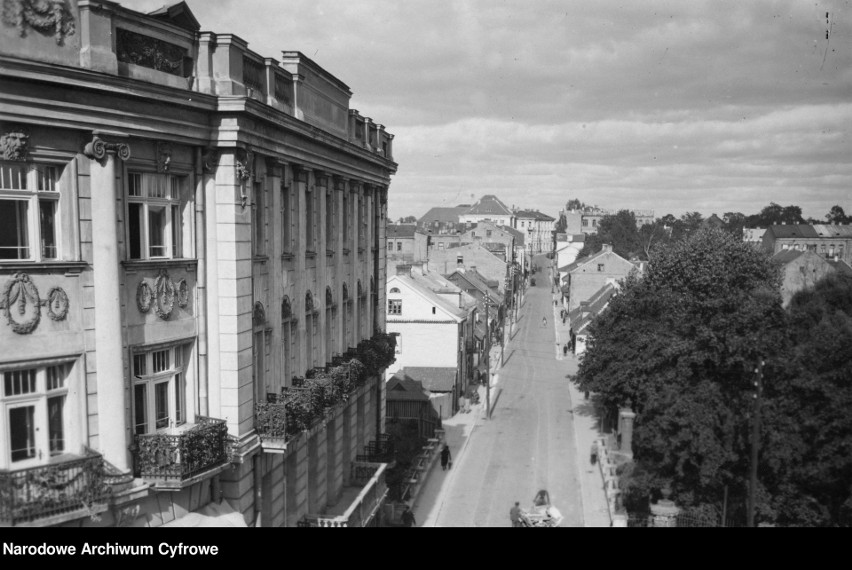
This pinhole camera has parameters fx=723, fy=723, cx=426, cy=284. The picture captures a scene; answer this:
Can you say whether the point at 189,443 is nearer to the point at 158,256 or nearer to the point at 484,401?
the point at 158,256

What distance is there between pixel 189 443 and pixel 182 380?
182cm

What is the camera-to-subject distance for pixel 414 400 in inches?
1636

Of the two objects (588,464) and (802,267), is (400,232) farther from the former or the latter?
(588,464)

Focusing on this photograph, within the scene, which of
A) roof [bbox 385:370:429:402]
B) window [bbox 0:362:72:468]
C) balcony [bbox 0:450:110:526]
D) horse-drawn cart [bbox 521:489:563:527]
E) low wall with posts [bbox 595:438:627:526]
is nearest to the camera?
balcony [bbox 0:450:110:526]

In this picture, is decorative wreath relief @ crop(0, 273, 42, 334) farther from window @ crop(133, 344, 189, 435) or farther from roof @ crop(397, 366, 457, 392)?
roof @ crop(397, 366, 457, 392)

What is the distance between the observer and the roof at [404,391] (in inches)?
1634

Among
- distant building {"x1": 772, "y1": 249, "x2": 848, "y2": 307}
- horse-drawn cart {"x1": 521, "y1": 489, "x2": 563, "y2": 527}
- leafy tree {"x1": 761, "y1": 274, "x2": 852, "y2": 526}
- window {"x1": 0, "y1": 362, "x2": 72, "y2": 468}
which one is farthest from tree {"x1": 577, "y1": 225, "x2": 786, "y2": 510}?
distant building {"x1": 772, "y1": 249, "x2": 848, "y2": 307}

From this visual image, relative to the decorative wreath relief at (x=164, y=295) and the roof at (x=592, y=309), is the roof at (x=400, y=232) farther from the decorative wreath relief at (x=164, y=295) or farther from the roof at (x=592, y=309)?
the decorative wreath relief at (x=164, y=295)

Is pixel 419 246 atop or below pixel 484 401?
atop

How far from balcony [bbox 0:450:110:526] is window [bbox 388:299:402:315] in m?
37.7

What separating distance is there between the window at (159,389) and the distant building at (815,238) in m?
84.0

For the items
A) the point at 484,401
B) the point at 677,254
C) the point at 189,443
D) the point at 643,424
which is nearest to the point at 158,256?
the point at 189,443

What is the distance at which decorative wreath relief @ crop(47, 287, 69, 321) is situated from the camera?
37.9ft

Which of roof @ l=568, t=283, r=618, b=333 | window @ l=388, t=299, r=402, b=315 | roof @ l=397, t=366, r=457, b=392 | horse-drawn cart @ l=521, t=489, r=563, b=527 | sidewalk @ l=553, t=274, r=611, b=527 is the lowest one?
sidewalk @ l=553, t=274, r=611, b=527
